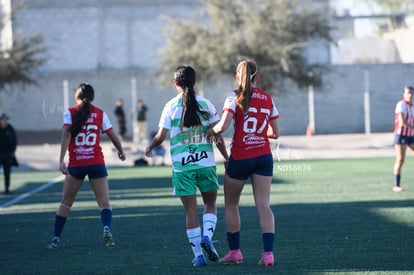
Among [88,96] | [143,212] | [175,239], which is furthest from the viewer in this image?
[143,212]

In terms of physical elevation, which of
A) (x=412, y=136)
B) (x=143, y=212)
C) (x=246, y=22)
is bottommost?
(x=143, y=212)

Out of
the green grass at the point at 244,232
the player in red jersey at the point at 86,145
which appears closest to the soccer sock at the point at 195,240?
the green grass at the point at 244,232

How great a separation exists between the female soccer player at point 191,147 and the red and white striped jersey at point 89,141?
2.05 metres

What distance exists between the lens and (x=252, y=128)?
9266 mm

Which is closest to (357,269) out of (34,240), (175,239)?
(175,239)

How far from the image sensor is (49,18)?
54594mm

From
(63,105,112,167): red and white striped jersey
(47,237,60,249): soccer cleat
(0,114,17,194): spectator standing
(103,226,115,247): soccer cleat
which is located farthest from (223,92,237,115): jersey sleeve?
(0,114,17,194): spectator standing

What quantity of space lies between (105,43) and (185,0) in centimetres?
559

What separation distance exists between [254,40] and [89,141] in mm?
29933

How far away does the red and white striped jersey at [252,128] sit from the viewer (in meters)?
9.26

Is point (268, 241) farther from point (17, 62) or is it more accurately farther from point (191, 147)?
point (17, 62)

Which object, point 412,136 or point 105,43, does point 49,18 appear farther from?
point 412,136

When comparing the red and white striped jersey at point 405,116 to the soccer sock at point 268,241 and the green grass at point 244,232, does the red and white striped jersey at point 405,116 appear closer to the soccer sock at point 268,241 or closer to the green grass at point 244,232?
the green grass at point 244,232

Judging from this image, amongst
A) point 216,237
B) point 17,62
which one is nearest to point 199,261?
point 216,237
